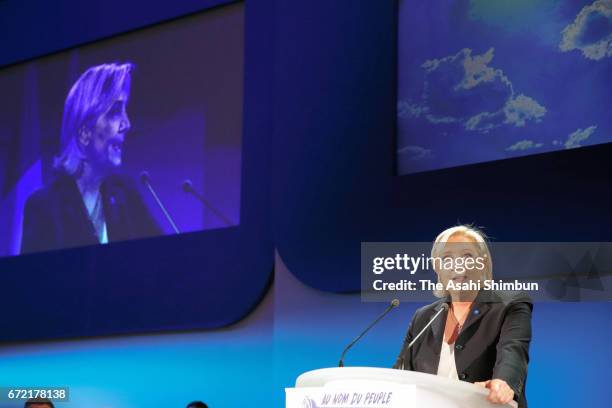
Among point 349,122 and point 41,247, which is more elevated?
point 349,122

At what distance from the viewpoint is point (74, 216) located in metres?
5.61

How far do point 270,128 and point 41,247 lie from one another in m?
1.90

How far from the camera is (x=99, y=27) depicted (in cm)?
573

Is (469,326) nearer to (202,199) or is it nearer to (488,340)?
(488,340)

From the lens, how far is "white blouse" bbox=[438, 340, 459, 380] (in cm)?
227

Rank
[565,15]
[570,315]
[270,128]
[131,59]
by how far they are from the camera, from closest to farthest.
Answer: [570,315]
[565,15]
[270,128]
[131,59]

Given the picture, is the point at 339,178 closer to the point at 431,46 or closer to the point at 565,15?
the point at 431,46

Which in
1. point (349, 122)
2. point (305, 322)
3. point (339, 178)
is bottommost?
point (305, 322)

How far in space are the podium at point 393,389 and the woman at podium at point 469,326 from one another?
180mm

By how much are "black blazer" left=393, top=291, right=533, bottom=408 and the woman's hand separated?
0.11 m

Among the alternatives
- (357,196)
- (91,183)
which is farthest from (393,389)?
(91,183)

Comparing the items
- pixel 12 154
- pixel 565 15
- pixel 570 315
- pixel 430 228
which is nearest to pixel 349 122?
pixel 430 228

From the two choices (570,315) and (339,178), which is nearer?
(570,315)

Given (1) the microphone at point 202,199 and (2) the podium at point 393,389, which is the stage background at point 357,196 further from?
(2) the podium at point 393,389
